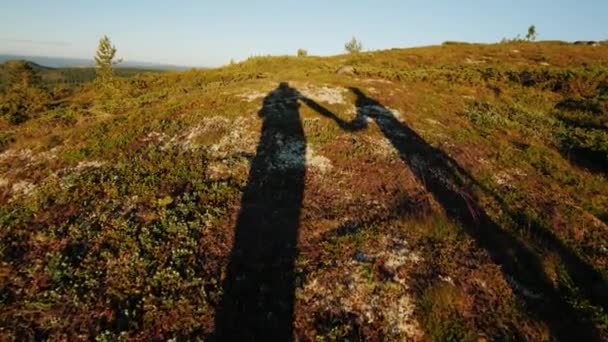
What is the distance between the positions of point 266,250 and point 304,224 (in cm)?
199

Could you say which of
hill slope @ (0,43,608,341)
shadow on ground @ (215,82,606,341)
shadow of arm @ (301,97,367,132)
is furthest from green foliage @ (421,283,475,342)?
shadow of arm @ (301,97,367,132)

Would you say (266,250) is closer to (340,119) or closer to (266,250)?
(266,250)

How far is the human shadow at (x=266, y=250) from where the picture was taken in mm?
9047

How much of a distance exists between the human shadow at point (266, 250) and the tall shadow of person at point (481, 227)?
17.9 ft

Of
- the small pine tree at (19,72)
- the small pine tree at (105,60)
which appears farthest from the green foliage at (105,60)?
the small pine tree at (19,72)

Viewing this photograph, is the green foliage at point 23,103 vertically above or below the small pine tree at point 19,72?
below

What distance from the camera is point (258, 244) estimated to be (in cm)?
1199

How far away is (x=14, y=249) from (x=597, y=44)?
83.9 meters

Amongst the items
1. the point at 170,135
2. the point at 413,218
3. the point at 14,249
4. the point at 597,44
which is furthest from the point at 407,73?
the point at 597,44

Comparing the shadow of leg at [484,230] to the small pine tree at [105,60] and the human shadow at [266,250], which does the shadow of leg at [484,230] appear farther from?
the small pine tree at [105,60]

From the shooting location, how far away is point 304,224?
13.2 m

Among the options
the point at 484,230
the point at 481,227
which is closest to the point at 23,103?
the point at 481,227

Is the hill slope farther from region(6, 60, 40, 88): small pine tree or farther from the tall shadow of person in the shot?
region(6, 60, 40, 88): small pine tree

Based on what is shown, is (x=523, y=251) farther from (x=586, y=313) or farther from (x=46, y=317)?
(x=46, y=317)
